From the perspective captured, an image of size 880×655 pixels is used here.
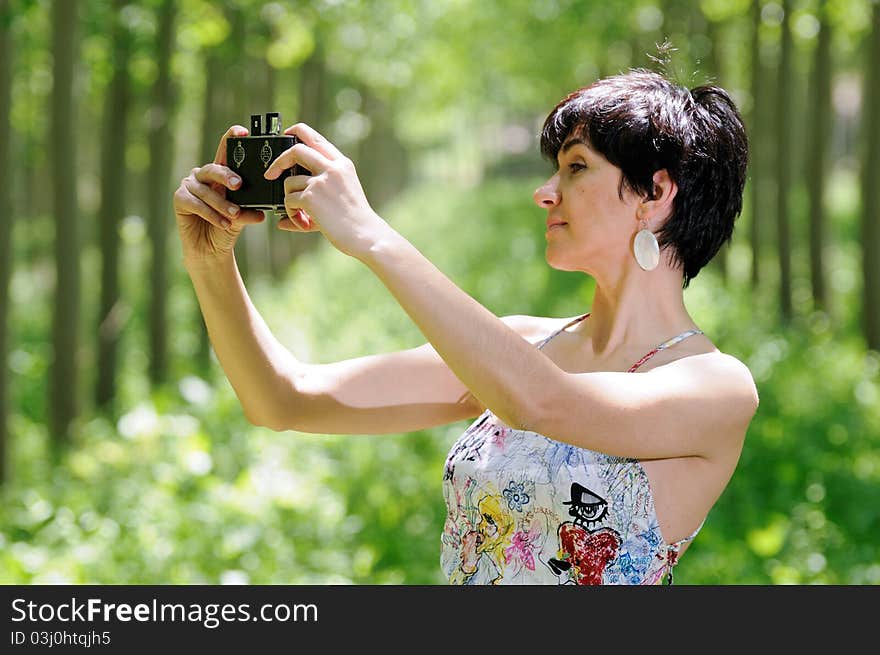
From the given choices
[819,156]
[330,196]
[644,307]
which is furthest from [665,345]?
[819,156]

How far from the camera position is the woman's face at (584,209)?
250 cm

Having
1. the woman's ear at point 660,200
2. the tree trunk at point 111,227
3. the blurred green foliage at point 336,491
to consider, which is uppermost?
the woman's ear at point 660,200

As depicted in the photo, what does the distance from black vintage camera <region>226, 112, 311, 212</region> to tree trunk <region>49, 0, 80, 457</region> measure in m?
7.35

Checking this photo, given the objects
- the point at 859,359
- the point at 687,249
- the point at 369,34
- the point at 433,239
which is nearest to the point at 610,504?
the point at 687,249

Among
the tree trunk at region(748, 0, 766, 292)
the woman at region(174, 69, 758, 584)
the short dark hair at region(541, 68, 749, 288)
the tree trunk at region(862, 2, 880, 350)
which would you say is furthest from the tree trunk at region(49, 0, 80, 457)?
the tree trunk at region(748, 0, 766, 292)

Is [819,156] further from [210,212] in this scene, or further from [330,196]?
[330,196]

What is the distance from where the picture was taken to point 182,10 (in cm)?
1230

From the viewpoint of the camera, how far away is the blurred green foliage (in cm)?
614

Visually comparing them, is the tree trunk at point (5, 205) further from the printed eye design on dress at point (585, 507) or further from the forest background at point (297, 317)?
the printed eye design on dress at point (585, 507)

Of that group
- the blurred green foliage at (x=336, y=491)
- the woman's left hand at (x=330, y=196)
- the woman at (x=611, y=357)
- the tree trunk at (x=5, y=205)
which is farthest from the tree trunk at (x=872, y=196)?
the woman's left hand at (x=330, y=196)

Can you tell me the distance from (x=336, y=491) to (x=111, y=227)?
17.0 ft

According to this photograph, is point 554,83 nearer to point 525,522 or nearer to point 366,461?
point 366,461

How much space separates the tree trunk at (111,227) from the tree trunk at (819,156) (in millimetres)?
7292

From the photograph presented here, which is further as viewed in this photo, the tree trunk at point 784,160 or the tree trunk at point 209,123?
the tree trunk at point 784,160
